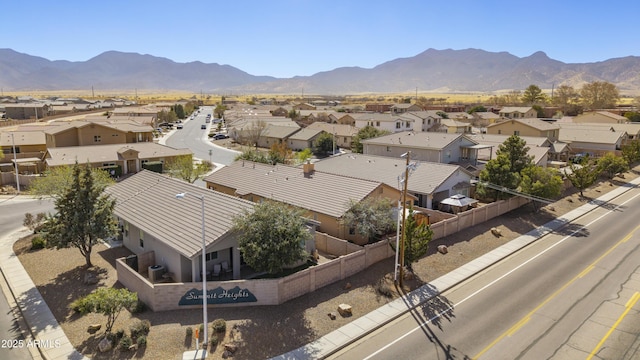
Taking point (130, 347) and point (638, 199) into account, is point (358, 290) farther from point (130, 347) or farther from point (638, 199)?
point (638, 199)

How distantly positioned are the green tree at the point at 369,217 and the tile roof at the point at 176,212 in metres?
7.30

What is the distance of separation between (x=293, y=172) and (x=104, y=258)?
1716 cm

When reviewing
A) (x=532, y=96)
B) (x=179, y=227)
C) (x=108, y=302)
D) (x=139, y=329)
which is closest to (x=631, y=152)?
(x=179, y=227)

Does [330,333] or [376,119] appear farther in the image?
[376,119]

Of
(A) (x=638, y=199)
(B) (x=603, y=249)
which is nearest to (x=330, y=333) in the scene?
(B) (x=603, y=249)

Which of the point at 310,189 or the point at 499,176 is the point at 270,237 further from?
the point at 499,176

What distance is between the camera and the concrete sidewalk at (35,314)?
19.1m

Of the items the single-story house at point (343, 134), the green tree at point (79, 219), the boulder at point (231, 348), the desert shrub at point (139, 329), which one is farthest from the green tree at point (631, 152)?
the green tree at point (79, 219)

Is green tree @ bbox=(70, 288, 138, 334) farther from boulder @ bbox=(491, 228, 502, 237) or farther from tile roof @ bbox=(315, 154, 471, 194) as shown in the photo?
boulder @ bbox=(491, 228, 502, 237)

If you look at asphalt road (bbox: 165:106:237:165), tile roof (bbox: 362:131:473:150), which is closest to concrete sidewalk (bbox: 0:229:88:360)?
asphalt road (bbox: 165:106:237:165)

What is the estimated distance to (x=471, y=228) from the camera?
3650 centimetres

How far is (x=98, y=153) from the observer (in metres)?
58.9

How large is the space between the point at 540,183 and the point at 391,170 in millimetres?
13933

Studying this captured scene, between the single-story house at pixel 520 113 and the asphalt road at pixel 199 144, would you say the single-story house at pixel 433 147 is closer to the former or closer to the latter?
the asphalt road at pixel 199 144
